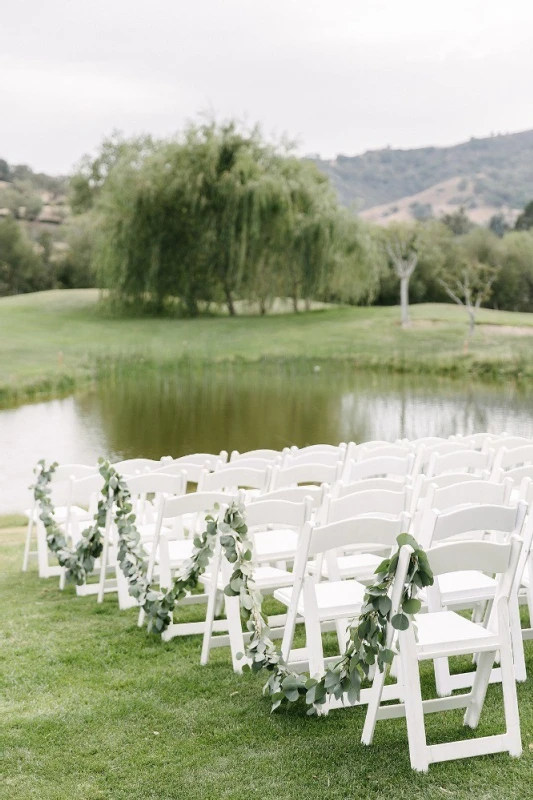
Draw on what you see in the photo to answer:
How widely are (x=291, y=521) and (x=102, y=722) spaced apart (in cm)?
118

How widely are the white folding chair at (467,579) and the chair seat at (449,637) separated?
0.71 feet

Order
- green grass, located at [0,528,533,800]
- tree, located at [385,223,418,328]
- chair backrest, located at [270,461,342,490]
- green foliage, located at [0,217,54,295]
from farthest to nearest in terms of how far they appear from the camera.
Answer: green foliage, located at [0,217,54,295] → tree, located at [385,223,418,328] → chair backrest, located at [270,461,342,490] → green grass, located at [0,528,533,800]

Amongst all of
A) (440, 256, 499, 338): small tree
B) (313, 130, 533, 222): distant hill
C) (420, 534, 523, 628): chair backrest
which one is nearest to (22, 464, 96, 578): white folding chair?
(420, 534, 523, 628): chair backrest

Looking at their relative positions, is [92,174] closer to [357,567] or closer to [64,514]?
[64,514]

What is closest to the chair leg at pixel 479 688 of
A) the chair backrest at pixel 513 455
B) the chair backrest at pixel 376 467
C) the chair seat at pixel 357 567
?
the chair seat at pixel 357 567

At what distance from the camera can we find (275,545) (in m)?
5.04

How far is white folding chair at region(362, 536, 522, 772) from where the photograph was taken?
3.23 m

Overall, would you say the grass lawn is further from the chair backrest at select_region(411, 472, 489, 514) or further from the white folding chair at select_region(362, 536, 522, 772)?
the white folding chair at select_region(362, 536, 522, 772)

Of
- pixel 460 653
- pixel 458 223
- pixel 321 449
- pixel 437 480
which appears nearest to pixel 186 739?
pixel 460 653

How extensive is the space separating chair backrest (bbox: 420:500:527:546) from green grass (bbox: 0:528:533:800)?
77 cm

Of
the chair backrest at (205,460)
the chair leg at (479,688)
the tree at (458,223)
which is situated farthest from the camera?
the tree at (458,223)

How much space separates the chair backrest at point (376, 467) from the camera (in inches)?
220

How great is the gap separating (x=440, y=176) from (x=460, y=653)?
147605 millimetres

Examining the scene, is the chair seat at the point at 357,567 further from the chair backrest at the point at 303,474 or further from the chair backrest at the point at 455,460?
the chair backrest at the point at 455,460
